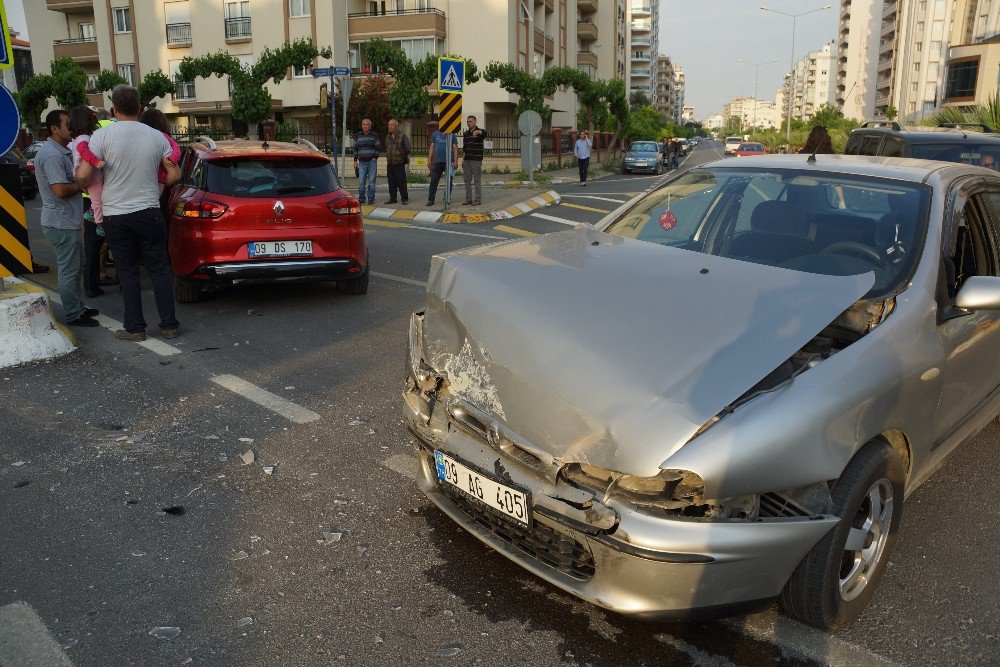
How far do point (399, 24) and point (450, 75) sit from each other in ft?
89.6

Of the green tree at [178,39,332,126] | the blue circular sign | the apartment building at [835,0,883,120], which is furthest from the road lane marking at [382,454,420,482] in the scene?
the apartment building at [835,0,883,120]

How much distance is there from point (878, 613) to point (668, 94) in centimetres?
19564

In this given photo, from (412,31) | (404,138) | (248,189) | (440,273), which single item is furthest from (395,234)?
(412,31)

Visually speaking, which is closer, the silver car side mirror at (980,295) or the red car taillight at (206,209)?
the silver car side mirror at (980,295)

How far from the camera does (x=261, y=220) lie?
296 inches

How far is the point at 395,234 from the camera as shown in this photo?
1352 centimetres

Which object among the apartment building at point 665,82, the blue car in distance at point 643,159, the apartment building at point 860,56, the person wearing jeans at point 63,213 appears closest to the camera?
the person wearing jeans at point 63,213

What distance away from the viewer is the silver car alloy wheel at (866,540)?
283 cm

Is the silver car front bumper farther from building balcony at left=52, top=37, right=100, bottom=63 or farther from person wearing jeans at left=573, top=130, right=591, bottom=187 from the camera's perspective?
building balcony at left=52, top=37, right=100, bottom=63

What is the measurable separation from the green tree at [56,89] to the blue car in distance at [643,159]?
84.9ft

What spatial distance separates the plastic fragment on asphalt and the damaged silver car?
1.05 m

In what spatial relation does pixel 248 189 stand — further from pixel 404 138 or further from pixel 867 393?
pixel 404 138

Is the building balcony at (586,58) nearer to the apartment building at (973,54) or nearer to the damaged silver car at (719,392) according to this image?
the apartment building at (973,54)

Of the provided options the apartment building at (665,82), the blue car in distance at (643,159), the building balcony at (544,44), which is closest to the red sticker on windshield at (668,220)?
the blue car in distance at (643,159)
